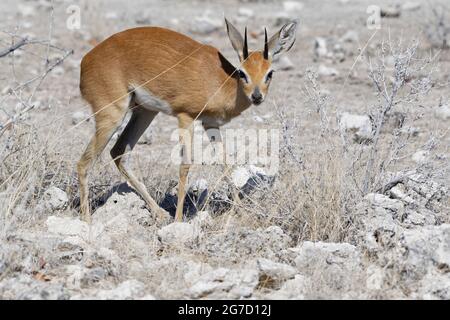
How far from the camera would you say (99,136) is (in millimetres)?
6793

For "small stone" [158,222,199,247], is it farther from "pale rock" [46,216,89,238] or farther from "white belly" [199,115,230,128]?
"white belly" [199,115,230,128]

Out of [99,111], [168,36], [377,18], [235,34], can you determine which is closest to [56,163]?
[99,111]

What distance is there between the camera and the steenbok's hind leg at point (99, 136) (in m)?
6.75

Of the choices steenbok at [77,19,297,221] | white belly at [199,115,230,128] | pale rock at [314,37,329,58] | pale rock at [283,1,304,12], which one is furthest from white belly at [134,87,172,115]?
pale rock at [283,1,304,12]

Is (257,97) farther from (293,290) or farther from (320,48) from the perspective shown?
(320,48)

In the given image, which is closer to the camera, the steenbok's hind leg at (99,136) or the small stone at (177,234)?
the small stone at (177,234)

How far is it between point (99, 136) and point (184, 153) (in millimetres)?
689

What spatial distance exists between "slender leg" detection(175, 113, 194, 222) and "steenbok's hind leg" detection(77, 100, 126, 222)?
0.49 meters

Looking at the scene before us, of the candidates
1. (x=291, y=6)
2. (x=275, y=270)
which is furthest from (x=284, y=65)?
(x=275, y=270)

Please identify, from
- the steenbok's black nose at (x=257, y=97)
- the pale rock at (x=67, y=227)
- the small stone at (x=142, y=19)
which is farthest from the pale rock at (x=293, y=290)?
the small stone at (x=142, y=19)

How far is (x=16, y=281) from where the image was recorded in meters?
4.94

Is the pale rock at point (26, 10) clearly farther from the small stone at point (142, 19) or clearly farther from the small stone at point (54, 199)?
the small stone at point (54, 199)

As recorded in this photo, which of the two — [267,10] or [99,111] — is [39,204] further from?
[267,10]

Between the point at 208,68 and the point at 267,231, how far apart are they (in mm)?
1715
